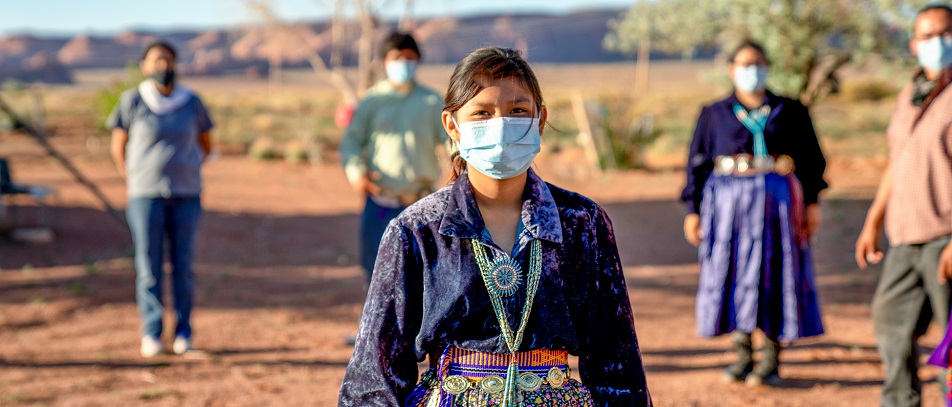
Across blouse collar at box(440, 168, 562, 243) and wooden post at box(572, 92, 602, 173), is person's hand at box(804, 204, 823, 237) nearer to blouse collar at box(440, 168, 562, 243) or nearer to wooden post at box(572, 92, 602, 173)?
blouse collar at box(440, 168, 562, 243)

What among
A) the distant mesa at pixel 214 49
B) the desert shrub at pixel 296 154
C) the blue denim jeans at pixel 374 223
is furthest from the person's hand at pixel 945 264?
the distant mesa at pixel 214 49

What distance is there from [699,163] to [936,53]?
4.91ft

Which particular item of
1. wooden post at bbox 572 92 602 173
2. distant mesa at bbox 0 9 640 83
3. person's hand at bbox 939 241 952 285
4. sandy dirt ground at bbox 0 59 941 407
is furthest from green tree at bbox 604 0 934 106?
distant mesa at bbox 0 9 640 83

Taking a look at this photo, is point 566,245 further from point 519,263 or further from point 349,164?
point 349,164

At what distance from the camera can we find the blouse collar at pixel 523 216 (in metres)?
2.38

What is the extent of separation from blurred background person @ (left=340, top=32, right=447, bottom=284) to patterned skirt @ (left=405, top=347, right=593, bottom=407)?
311 centimetres

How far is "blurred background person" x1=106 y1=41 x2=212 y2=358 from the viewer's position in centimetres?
599

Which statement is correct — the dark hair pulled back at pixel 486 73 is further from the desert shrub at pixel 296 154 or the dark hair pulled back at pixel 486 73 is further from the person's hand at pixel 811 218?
the desert shrub at pixel 296 154

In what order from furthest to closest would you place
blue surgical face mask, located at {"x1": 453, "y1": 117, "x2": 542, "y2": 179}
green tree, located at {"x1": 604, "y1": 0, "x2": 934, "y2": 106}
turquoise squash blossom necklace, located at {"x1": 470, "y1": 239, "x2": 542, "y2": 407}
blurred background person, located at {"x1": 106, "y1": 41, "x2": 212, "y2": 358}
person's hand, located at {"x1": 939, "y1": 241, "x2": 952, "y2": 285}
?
green tree, located at {"x1": 604, "y1": 0, "x2": 934, "y2": 106} < blurred background person, located at {"x1": 106, "y1": 41, "x2": 212, "y2": 358} < person's hand, located at {"x1": 939, "y1": 241, "x2": 952, "y2": 285} < blue surgical face mask, located at {"x1": 453, "y1": 117, "x2": 542, "y2": 179} < turquoise squash blossom necklace, located at {"x1": 470, "y1": 239, "x2": 542, "y2": 407}

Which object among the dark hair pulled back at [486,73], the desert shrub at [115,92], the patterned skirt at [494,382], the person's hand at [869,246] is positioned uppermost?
the dark hair pulled back at [486,73]

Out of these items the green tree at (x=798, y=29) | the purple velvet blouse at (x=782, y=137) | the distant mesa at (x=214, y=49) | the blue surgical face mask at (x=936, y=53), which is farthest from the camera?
the distant mesa at (x=214, y=49)

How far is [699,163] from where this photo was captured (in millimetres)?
5520

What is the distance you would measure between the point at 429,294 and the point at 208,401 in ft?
11.4

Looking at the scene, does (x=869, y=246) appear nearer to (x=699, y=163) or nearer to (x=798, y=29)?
(x=699, y=163)
